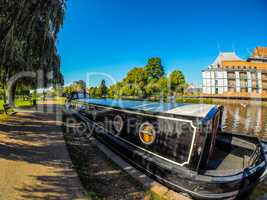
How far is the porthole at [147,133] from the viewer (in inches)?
170

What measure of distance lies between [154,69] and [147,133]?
4460 centimetres

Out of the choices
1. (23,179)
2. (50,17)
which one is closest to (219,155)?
(23,179)

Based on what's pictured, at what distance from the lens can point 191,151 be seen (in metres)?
3.37

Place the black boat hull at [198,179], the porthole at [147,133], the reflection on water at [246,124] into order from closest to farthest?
the black boat hull at [198,179], the porthole at [147,133], the reflection on water at [246,124]

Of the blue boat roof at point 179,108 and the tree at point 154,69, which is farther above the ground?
the tree at point 154,69

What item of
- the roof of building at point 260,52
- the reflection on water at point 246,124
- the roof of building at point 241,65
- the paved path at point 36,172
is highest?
the roof of building at point 260,52

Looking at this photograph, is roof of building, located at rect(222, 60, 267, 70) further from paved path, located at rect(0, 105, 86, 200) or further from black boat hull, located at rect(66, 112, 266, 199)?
paved path, located at rect(0, 105, 86, 200)

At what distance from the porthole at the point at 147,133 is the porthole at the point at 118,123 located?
1.11 metres

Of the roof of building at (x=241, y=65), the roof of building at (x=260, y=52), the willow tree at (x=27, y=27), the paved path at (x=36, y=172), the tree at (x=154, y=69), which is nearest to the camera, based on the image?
the paved path at (x=36, y=172)

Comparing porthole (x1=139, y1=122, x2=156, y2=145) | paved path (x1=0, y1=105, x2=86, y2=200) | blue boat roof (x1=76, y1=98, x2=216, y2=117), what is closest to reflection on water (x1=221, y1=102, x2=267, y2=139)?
blue boat roof (x1=76, y1=98, x2=216, y2=117)

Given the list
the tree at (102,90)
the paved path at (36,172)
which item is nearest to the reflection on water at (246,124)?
the paved path at (36,172)

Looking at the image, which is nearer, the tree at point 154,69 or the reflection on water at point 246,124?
the reflection on water at point 246,124

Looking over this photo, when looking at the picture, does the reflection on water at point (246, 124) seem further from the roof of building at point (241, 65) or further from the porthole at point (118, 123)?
the roof of building at point (241, 65)

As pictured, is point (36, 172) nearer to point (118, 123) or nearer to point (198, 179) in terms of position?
point (118, 123)
